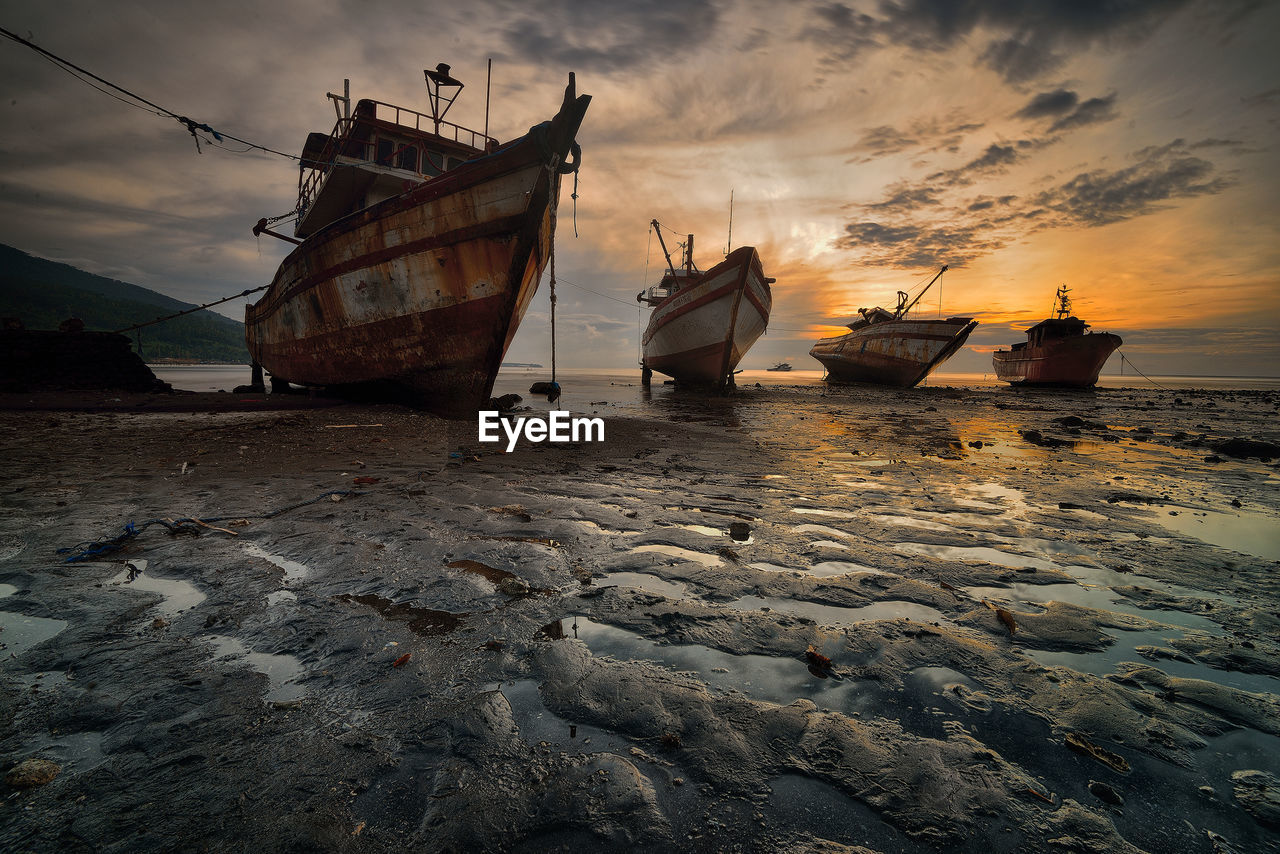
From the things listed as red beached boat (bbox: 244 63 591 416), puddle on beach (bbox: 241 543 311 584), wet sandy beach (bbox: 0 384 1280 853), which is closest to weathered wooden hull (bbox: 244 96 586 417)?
red beached boat (bbox: 244 63 591 416)

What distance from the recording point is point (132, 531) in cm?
331

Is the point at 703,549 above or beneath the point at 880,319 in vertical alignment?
beneath

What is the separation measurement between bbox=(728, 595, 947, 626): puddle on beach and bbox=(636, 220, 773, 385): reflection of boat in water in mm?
18016

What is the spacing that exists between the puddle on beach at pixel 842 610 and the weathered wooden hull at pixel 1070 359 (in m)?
38.8

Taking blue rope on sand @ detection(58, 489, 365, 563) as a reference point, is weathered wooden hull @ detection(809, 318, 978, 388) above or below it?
above

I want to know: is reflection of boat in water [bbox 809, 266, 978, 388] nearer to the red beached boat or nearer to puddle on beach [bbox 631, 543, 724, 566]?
the red beached boat

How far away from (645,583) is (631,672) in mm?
868

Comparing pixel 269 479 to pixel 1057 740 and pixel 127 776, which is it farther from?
pixel 1057 740

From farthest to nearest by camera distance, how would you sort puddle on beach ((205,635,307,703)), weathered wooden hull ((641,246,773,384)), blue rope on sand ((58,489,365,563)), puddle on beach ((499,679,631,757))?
weathered wooden hull ((641,246,773,384))
blue rope on sand ((58,489,365,563))
puddle on beach ((205,635,307,703))
puddle on beach ((499,679,631,757))

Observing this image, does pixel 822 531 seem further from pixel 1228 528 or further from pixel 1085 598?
pixel 1228 528

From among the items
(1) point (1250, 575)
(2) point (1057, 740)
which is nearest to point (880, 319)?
(1) point (1250, 575)

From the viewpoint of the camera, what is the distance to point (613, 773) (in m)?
1.50

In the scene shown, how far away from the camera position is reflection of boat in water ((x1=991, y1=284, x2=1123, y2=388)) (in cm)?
3042

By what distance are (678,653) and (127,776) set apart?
189 cm
